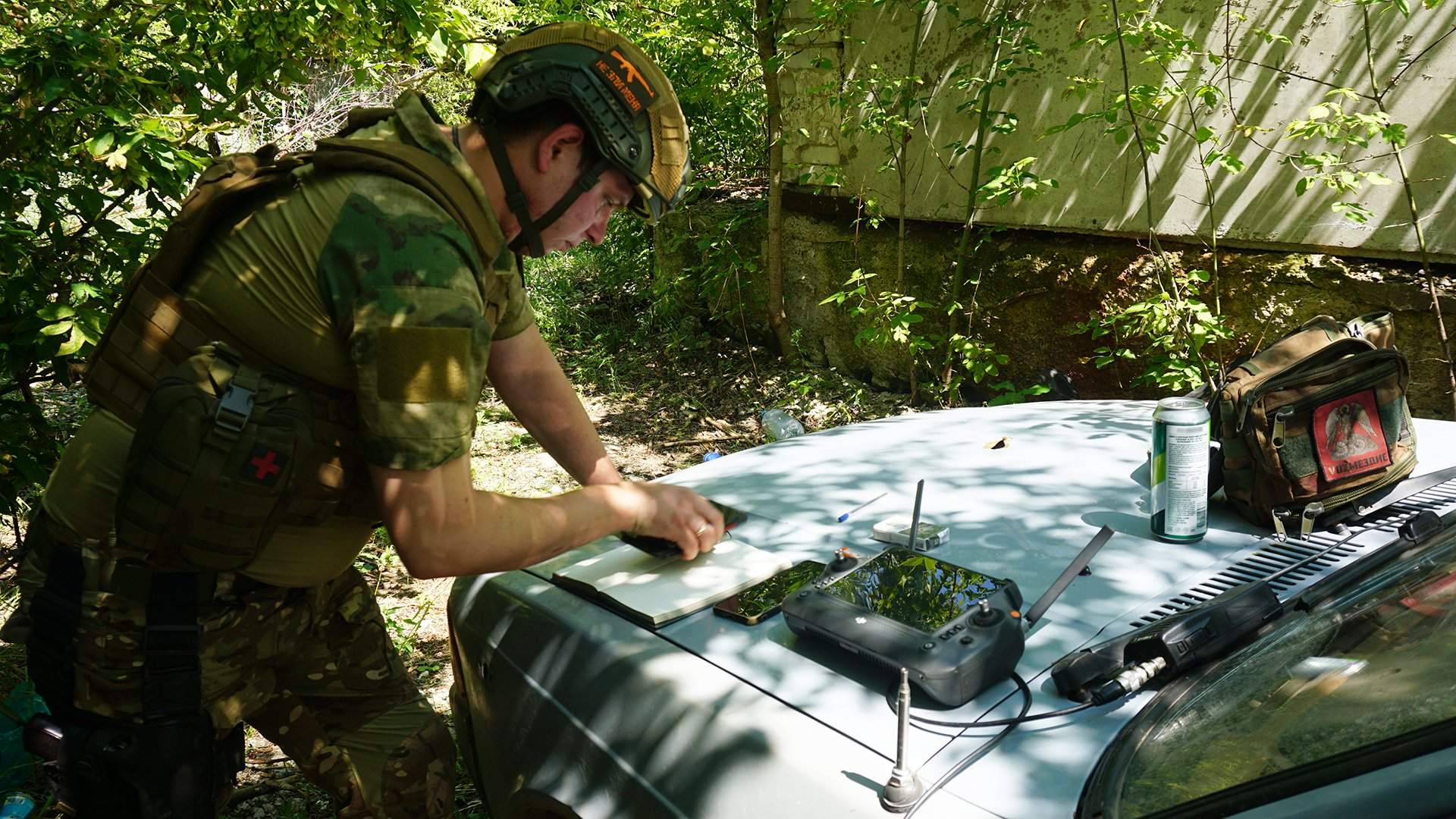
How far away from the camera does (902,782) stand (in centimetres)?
124

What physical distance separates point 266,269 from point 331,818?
1.92 m

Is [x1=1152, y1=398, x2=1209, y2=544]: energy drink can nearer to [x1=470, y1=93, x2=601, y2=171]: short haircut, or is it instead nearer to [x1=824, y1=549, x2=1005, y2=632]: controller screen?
[x1=824, y1=549, x2=1005, y2=632]: controller screen

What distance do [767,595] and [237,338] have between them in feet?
3.22

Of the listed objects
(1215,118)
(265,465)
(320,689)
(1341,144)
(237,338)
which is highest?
(1215,118)

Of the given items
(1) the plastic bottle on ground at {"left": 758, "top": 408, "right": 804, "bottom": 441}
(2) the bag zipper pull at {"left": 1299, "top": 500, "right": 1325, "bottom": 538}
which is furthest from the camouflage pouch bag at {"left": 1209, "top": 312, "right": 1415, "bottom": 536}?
(1) the plastic bottle on ground at {"left": 758, "top": 408, "right": 804, "bottom": 441}

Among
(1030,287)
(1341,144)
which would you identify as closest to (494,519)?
(1341,144)

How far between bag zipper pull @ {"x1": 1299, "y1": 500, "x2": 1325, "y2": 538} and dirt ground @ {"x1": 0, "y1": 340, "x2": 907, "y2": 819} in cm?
227

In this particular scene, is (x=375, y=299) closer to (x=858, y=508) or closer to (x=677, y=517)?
(x=677, y=517)

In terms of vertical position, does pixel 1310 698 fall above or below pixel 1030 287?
below

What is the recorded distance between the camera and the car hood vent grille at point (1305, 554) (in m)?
1.64

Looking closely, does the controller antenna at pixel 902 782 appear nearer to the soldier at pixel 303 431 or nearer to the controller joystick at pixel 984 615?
the controller joystick at pixel 984 615

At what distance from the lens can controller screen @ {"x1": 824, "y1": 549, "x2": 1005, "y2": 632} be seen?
1.50m

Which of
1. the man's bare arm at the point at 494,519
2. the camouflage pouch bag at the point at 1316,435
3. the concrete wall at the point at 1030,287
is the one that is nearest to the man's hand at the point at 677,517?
the man's bare arm at the point at 494,519

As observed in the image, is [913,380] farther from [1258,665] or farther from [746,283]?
[1258,665]
